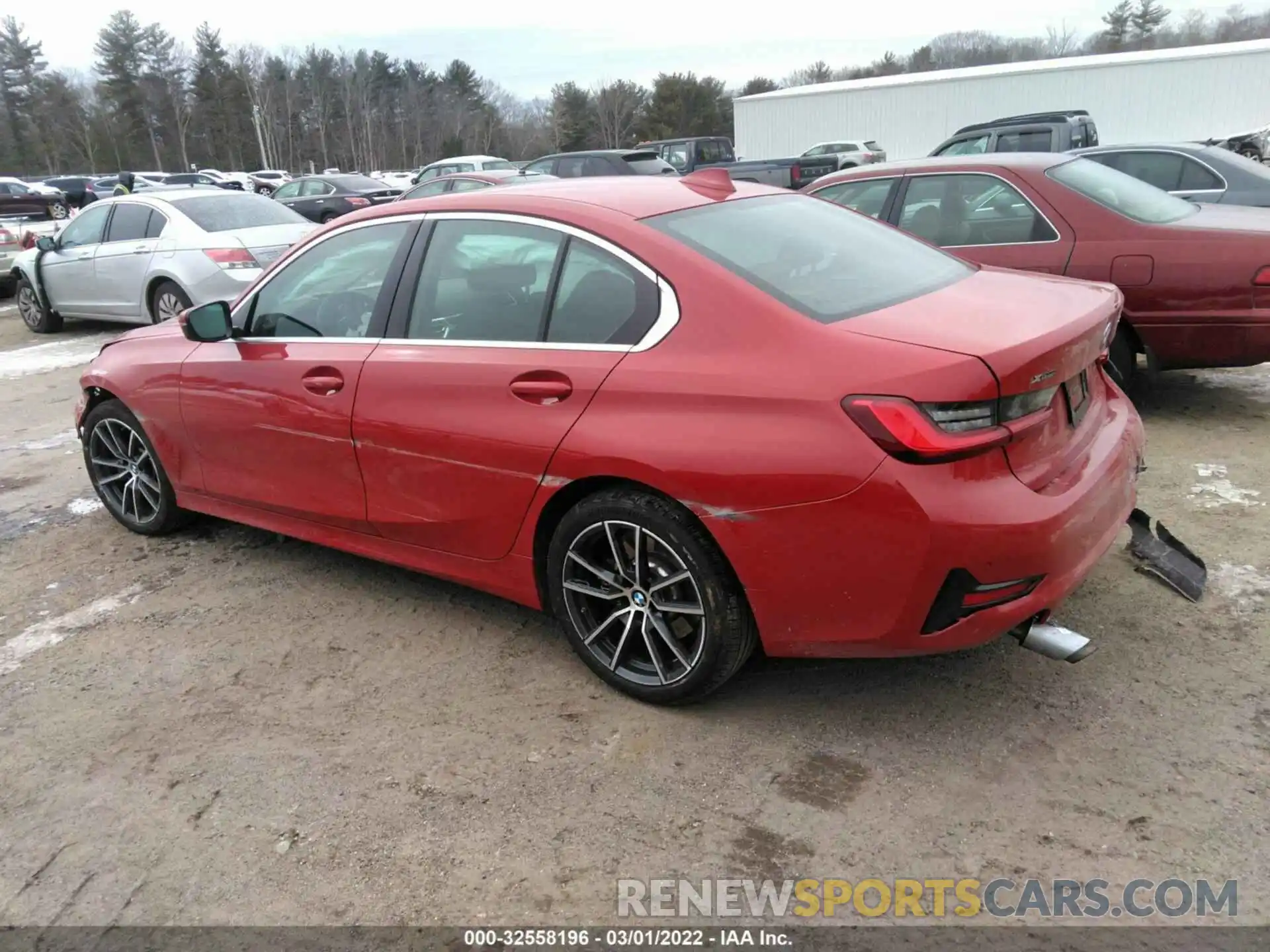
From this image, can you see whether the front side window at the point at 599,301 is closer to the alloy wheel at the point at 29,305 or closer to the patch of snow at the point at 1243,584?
the patch of snow at the point at 1243,584

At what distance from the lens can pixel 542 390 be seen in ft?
10.2

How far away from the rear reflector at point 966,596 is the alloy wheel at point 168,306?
876cm

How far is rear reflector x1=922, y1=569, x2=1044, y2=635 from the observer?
252cm

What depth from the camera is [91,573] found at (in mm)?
4539

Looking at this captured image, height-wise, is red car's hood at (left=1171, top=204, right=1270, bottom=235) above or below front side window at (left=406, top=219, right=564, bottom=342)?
below

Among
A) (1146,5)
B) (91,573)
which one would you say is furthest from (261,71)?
(91,573)

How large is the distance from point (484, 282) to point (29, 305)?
11.0 meters

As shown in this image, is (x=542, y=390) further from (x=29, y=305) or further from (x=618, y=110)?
(x=618, y=110)

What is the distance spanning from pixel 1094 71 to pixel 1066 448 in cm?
3640

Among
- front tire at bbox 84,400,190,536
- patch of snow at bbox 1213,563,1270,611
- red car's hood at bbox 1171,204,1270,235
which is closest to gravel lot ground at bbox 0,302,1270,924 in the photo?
patch of snow at bbox 1213,563,1270,611

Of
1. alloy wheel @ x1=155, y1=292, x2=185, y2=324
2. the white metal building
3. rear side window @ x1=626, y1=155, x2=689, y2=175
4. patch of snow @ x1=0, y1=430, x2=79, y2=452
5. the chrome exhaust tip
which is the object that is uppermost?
the white metal building

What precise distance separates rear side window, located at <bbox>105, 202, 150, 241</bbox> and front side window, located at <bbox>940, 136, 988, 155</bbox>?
1069 centimetres

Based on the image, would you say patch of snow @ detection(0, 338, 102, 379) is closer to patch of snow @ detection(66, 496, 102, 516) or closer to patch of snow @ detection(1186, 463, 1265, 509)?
patch of snow @ detection(66, 496, 102, 516)

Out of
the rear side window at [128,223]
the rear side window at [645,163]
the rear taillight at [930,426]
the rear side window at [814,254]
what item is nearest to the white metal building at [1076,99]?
the rear side window at [645,163]
